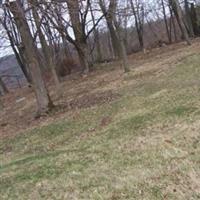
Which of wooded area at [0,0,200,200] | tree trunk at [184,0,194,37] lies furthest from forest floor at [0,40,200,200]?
tree trunk at [184,0,194,37]

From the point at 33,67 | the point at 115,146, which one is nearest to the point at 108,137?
the point at 115,146

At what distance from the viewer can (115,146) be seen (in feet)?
26.4

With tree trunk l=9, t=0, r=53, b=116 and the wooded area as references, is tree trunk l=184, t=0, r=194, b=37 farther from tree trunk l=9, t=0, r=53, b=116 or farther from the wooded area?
tree trunk l=9, t=0, r=53, b=116

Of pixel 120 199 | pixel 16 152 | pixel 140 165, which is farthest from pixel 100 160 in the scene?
pixel 16 152

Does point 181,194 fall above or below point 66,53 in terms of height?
above

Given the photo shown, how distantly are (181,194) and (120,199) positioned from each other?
2.30 ft

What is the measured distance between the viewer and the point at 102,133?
975 cm

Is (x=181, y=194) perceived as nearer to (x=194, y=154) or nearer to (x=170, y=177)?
(x=170, y=177)

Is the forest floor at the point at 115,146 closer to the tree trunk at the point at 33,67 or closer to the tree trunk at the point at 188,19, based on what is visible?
the tree trunk at the point at 33,67

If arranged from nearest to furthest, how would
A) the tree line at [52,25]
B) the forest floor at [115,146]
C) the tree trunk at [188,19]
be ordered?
the forest floor at [115,146] → the tree line at [52,25] → the tree trunk at [188,19]

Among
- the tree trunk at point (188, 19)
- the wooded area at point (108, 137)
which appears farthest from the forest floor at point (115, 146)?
the tree trunk at point (188, 19)

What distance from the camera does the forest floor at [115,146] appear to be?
5613 millimetres

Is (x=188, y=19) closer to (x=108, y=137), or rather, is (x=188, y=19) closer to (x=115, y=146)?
(x=108, y=137)

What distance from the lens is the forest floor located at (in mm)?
5613
